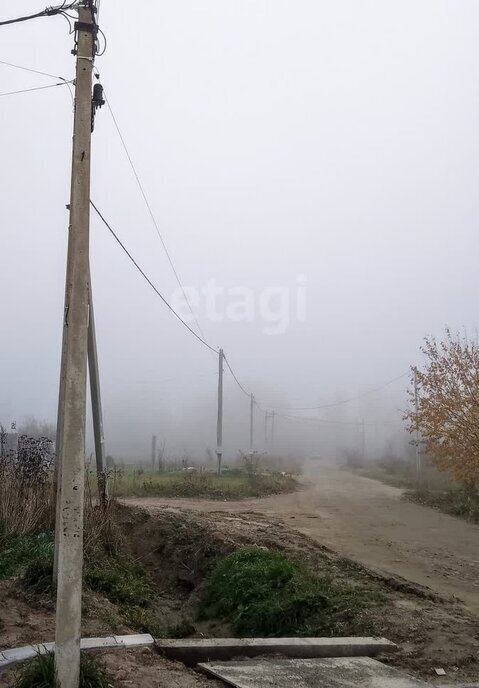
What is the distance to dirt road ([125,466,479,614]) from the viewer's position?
9398 millimetres

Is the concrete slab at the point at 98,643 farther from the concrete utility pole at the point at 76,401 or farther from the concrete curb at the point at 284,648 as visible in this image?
the concrete utility pole at the point at 76,401

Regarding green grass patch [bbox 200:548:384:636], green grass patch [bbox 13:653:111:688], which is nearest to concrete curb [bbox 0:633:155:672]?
green grass patch [bbox 13:653:111:688]

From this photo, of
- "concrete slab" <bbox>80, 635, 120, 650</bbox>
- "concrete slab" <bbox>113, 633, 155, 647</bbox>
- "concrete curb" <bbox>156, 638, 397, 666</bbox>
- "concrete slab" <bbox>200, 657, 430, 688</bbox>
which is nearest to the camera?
"concrete slab" <bbox>200, 657, 430, 688</bbox>

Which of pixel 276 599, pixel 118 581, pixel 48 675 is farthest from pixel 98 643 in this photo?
pixel 118 581

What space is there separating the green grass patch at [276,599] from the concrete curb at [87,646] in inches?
73.5

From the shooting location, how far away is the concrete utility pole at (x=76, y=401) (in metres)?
3.79

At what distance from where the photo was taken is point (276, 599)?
7.05 m

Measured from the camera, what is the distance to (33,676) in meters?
3.91

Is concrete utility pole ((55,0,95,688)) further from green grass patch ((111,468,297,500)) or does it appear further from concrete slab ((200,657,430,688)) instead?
green grass patch ((111,468,297,500))

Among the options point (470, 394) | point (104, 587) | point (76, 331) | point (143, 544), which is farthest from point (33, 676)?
point (470, 394)

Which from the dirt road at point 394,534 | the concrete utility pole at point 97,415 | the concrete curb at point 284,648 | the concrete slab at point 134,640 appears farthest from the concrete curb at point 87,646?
the dirt road at point 394,534

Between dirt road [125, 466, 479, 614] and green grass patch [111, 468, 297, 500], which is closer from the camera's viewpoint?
dirt road [125, 466, 479, 614]

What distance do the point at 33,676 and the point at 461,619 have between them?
4.72 metres

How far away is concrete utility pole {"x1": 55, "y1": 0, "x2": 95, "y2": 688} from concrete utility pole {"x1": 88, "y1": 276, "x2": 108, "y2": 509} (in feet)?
13.1
